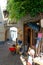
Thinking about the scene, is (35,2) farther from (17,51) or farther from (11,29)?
(11,29)

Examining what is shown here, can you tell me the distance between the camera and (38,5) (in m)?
12.5

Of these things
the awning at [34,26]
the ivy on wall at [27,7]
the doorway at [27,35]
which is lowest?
the doorway at [27,35]

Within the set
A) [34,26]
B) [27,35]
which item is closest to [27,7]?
[34,26]

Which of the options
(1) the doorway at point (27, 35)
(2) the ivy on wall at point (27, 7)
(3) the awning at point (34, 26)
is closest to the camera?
(2) the ivy on wall at point (27, 7)

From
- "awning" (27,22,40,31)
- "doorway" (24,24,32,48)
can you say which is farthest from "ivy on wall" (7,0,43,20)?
"doorway" (24,24,32,48)

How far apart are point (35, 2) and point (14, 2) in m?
1.30

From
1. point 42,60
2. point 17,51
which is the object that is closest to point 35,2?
point 42,60

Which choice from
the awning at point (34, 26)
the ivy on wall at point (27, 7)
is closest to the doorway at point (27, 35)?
the awning at point (34, 26)

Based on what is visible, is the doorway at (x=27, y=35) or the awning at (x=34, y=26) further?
the doorway at (x=27, y=35)

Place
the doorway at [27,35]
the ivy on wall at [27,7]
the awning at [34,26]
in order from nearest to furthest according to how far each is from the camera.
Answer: the ivy on wall at [27,7], the awning at [34,26], the doorway at [27,35]

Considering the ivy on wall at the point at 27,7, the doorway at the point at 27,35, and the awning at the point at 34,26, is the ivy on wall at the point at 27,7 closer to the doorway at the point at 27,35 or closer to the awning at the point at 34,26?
the awning at the point at 34,26

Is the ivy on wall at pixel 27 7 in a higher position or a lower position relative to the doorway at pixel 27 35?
higher

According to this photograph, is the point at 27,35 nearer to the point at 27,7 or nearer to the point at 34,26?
the point at 34,26

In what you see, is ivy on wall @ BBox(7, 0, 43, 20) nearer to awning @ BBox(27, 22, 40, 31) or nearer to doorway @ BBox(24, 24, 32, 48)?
awning @ BBox(27, 22, 40, 31)
